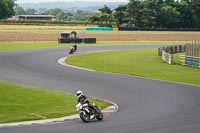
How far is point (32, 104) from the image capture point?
2603 cm

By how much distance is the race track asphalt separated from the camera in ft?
66.5

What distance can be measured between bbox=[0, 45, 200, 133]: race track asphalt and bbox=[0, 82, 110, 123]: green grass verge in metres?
1.74

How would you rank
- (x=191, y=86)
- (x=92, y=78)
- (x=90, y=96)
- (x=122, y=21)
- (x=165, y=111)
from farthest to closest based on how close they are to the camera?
(x=122, y=21), (x=92, y=78), (x=191, y=86), (x=90, y=96), (x=165, y=111)

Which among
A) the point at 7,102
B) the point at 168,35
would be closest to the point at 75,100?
the point at 7,102

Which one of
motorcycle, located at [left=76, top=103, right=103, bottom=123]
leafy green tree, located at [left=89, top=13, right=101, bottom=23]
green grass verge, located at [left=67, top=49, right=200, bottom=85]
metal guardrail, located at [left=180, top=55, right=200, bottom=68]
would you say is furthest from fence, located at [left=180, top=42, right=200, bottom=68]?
leafy green tree, located at [left=89, top=13, right=101, bottom=23]

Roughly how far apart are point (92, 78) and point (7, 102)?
1471 cm

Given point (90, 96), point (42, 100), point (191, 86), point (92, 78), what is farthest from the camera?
point (92, 78)

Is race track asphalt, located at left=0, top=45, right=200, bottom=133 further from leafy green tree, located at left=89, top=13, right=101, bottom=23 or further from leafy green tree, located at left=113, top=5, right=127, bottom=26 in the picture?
leafy green tree, located at left=89, top=13, right=101, bottom=23

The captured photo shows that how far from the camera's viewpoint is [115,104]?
27.7m

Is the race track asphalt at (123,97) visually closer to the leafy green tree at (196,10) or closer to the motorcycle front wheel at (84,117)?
the motorcycle front wheel at (84,117)

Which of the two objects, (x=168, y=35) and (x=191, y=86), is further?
(x=168, y=35)

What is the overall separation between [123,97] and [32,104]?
20.4 ft

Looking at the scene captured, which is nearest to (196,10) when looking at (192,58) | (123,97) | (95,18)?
(95,18)

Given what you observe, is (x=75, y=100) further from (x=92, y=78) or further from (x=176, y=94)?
(x=92, y=78)
